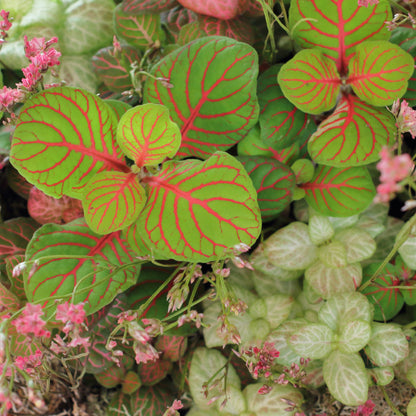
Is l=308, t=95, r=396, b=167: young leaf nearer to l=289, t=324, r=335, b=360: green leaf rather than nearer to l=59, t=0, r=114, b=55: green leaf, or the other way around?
l=289, t=324, r=335, b=360: green leaf

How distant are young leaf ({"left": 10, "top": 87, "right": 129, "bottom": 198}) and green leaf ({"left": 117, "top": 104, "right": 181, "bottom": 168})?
1.4 inches

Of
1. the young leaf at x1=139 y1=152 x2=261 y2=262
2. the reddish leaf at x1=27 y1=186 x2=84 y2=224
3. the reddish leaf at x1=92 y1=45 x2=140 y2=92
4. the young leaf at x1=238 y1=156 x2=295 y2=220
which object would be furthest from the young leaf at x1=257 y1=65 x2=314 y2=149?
the reddish leaf at x1=27 y1=186 x2=84 y2=224

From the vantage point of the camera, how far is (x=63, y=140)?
22.3 inches

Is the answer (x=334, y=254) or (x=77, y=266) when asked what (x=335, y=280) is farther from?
(x=77, y=266)

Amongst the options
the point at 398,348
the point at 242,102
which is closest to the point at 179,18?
the point at 242,102

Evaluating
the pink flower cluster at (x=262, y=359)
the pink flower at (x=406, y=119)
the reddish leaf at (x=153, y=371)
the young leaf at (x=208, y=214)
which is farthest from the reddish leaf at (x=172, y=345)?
the pink flower at (x=406, y=119)

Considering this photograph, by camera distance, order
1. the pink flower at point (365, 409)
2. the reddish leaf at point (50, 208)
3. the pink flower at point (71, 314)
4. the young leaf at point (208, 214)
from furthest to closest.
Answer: the reddish leaf at point (50, 208)
the pink flower at point (365, 409)
the young leaf at point (208, 214)
the pink flower at point (71, 314)

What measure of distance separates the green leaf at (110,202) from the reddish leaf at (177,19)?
37 centimetres

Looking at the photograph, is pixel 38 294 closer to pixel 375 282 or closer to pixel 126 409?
pixel 126 409

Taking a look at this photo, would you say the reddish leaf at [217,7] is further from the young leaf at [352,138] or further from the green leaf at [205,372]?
the green leaf at [205,372]

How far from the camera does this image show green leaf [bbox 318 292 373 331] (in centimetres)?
65

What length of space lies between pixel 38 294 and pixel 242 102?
383 millimetres

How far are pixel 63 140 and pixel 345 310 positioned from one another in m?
0.47

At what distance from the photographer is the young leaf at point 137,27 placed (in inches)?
30.5
